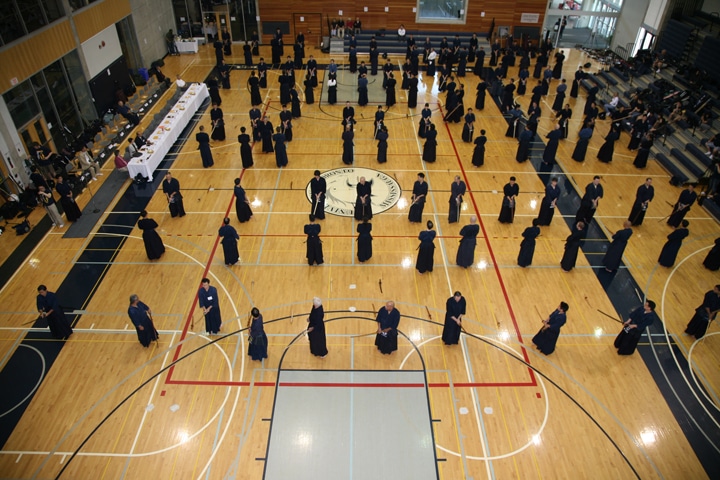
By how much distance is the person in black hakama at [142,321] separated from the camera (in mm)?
11088

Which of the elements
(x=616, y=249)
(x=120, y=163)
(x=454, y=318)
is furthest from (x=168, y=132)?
(x=616, y=249)

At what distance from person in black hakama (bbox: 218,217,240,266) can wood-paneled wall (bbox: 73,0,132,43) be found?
14018 mm

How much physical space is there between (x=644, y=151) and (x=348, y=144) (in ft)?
37.5

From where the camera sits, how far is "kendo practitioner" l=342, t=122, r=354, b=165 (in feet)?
60.7

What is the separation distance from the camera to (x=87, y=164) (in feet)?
61.8

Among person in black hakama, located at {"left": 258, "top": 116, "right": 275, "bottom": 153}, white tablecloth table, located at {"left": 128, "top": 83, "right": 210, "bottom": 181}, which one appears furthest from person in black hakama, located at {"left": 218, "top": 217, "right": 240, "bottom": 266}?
person in black hakama, located at {"left": 258, "top": 116, "right": 275, "bottom": 153}

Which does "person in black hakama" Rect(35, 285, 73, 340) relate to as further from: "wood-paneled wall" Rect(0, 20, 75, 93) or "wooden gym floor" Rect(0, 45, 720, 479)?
"wood-paneled wall" Rect(0, 20, 75, 93)

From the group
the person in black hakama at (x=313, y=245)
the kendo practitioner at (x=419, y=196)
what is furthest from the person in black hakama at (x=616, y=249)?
the person in black hakama at (x=313, y=245)

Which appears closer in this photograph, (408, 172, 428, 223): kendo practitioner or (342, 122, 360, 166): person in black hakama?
(408, 172, 428, 223): kendo practitioner

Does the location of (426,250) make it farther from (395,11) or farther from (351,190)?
(395,11)

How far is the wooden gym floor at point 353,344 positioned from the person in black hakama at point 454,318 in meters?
0.28

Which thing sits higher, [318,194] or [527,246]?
[318,194]

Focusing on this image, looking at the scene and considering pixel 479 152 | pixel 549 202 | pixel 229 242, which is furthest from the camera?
pixel 479 152

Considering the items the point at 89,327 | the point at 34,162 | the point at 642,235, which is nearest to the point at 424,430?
the point at 89,327
